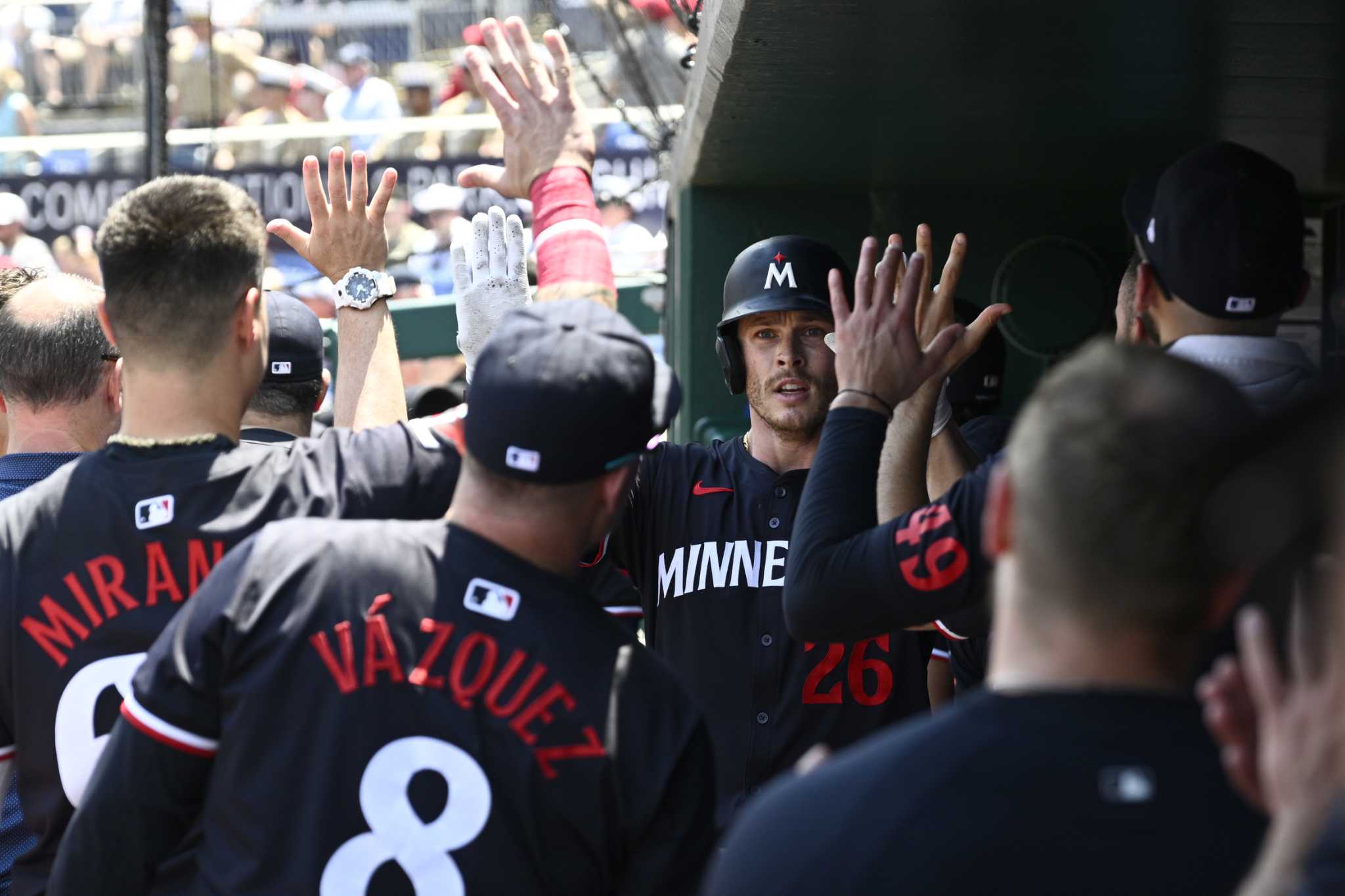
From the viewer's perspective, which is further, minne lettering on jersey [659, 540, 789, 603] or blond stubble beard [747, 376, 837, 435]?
blond stubble beard [747, 376, 837, 435]

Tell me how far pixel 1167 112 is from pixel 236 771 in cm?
302

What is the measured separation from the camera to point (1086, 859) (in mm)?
1368

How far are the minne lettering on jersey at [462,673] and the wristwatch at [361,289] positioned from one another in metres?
0.99

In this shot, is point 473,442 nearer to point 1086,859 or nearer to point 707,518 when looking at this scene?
point 1086,859

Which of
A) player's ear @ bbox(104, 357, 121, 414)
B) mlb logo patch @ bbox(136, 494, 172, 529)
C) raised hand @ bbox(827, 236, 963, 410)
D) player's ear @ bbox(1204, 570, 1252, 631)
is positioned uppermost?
raised hand @ bbox(827, 236, 963, 410)

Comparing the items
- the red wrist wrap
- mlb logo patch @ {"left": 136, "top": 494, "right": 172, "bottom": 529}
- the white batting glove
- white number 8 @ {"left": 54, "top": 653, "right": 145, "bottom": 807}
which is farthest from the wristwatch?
white number 8 @ {"left": 54, "top": 653, "right": 145, "bottom": 807}

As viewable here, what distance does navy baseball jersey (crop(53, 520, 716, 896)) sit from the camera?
6.38 feet

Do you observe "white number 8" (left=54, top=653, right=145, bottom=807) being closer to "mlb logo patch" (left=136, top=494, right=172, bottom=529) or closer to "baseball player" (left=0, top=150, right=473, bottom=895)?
"baseball player" (left=0, top=150, right=473, bottom=895)

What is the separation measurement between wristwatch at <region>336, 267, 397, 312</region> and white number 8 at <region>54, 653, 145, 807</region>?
2.60 ft

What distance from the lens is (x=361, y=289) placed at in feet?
9.29

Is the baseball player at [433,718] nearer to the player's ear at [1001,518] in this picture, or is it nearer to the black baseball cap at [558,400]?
the black baseball cap at [558,400]

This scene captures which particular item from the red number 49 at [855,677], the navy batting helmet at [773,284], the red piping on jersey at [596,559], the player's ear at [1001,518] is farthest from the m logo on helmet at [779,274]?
the player's ear at [1001,518]

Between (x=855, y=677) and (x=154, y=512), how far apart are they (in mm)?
1642

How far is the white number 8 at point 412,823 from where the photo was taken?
1942 millimetres
